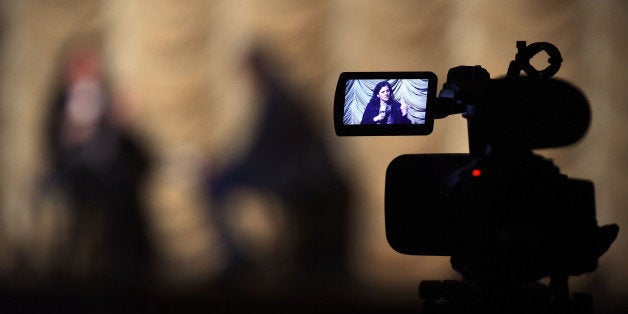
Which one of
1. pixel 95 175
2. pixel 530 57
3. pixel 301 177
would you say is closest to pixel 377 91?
pixel 530 57

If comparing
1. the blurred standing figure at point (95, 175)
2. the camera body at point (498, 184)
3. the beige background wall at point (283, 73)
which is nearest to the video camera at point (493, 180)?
the camera body at point (498, 184)

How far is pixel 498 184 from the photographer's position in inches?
27.6

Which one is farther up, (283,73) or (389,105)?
(283,73)

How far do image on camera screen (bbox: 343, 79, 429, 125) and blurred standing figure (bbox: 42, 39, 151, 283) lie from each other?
4.31 feet

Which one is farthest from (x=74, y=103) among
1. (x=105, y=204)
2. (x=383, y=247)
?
(x=383, y=247)

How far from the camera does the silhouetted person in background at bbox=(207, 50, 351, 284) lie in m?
1.92

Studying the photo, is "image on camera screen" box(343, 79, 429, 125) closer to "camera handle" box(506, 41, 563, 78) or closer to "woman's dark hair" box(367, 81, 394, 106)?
"woman's dark hair" box(367, 81, 394, 106)

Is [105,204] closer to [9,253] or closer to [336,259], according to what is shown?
[9,253]

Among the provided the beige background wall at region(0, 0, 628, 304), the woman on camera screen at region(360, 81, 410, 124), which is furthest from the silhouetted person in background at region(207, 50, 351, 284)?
the woman on camera screen at region(360, 81, 410, 124)

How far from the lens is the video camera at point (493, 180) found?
2.19 ft

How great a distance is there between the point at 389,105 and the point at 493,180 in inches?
8.5

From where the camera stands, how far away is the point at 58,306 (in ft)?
6.66

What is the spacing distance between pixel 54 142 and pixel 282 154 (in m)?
0.85

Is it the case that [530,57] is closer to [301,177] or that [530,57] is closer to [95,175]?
[301,177]
